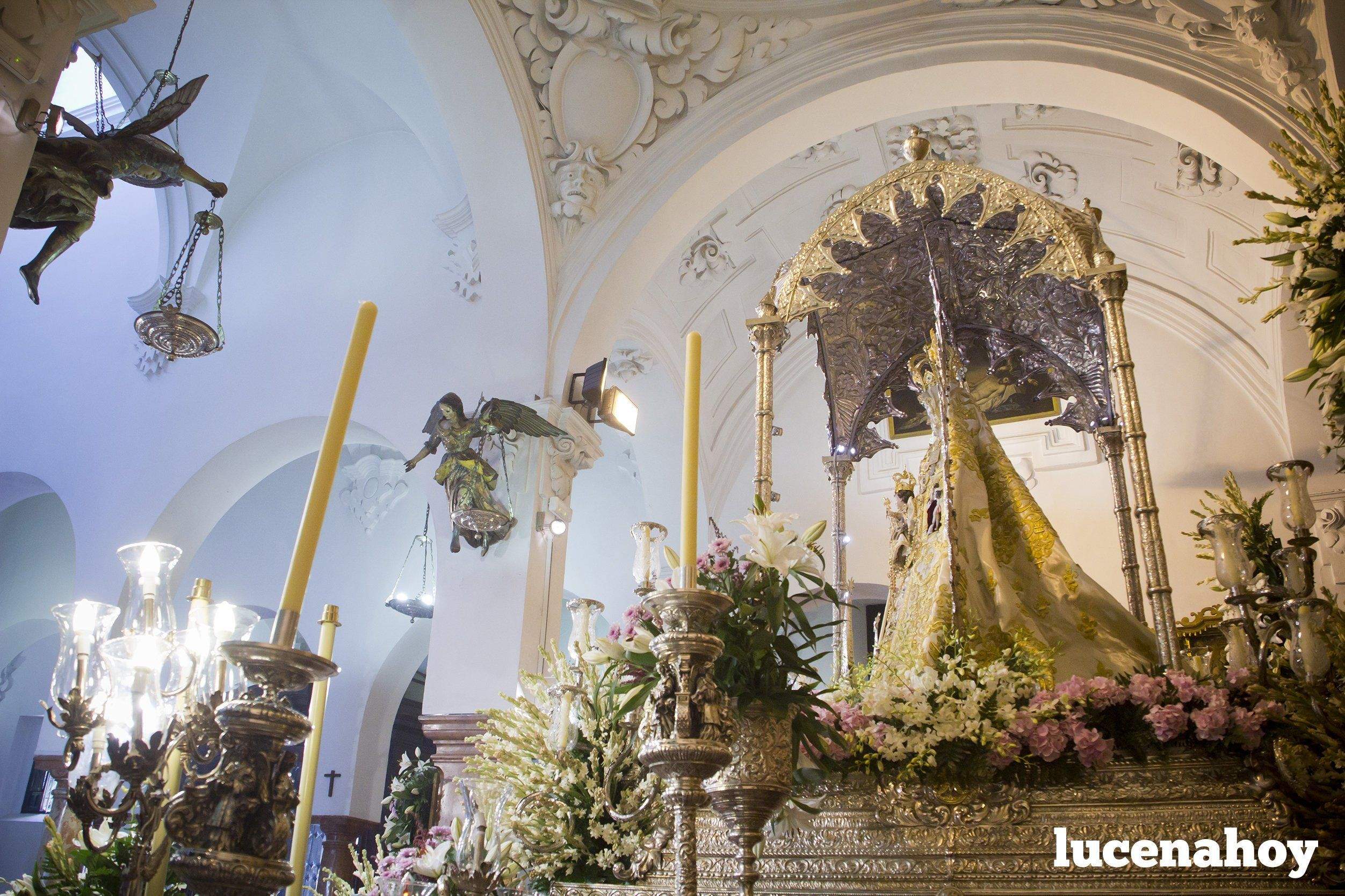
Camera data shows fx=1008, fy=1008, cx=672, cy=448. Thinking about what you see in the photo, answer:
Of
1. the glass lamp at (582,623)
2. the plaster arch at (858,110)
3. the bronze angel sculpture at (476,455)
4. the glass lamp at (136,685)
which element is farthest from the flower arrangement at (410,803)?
the glass lamp at (136,685)

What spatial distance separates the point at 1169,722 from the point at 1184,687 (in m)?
0.11

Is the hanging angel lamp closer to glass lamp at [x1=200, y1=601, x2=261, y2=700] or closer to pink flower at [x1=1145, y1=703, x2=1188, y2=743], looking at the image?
glass lamp at [x1=200, y1=601, x2=261, y2=700]

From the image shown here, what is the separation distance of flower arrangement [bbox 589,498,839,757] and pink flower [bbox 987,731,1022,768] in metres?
0.40

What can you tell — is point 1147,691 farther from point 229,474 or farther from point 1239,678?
point 229,474

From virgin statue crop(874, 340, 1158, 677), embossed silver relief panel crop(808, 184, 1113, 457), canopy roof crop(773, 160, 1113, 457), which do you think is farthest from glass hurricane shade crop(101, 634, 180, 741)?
embossed silver relief panel crop(808, 184, 1113, 457)

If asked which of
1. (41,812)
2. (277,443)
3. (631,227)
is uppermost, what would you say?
(631,227)

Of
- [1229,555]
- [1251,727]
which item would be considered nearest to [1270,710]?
[1251,727]

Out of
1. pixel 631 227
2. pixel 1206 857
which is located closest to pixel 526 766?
pixel 1206 857

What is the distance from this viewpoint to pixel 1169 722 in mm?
2361

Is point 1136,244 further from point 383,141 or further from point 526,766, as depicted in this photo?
point 526,766

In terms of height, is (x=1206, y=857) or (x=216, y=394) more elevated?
(x=216, y=394)

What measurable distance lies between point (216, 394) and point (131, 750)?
7.59 metres

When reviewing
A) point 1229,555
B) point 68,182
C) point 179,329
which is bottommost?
point 1229,555

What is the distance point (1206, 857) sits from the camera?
2154 millimetres
